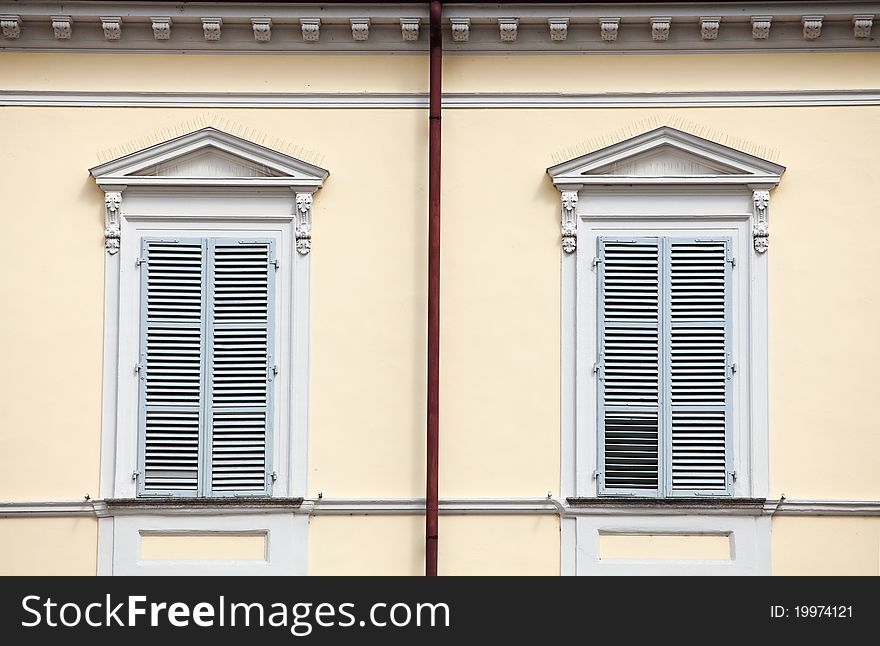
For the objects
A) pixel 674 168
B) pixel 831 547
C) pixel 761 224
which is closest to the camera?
pixel 831 547

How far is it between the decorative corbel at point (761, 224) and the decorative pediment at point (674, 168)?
11 centimetres

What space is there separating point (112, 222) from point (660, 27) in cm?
471

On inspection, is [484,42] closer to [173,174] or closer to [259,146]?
[259,146]

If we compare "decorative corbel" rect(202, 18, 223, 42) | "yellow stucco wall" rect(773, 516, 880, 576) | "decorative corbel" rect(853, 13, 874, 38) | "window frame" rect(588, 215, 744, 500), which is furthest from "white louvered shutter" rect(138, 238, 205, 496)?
"decorative corbel" rect(853, 13, 874, 38)

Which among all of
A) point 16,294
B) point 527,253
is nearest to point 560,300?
point 527,253

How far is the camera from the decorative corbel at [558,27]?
34.8 feet

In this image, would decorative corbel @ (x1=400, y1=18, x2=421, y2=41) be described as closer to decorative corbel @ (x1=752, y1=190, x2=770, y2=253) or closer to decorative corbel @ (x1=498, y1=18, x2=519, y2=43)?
decorative corbel @ (x1=498, y1=18, x2=519, y2=43)

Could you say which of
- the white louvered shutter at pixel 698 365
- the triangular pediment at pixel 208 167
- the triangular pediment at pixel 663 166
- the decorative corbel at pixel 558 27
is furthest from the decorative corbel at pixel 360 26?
the white louvered shutter at pixel 698 365

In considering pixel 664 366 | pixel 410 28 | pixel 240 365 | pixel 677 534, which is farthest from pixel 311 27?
pixel 677 534

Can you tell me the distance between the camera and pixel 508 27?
1062 centimetres

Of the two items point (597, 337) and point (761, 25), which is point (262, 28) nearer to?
point (597, 337)

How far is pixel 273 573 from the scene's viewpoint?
34.0ft

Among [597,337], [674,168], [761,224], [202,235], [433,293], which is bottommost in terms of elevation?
[597,337]

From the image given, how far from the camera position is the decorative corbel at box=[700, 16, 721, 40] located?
1058 centimetres
